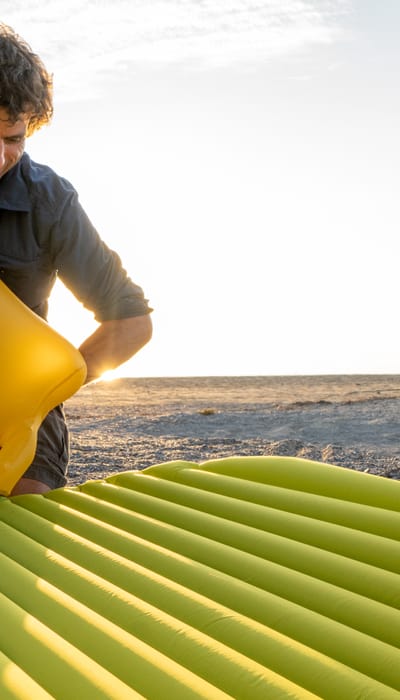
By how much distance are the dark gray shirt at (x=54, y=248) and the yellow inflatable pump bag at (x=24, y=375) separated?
0.22 m

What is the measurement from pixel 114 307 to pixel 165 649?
1.18m

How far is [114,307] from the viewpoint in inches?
80.4

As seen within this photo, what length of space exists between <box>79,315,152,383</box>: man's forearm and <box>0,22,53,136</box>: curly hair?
563 mm

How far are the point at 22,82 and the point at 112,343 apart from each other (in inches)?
27.9

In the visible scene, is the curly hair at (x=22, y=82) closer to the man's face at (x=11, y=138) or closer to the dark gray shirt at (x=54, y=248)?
the man's face at (x=11, y=138)

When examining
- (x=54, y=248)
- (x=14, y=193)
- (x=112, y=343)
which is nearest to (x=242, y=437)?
(x=112, y=343)

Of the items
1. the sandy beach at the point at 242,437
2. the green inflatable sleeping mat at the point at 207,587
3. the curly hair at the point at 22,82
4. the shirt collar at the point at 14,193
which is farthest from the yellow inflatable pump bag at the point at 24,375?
the sandy beach at the point at 242,437

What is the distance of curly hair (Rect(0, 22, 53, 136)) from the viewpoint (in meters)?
1.76

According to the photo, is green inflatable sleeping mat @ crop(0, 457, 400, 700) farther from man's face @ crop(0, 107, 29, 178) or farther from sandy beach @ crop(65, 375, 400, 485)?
sandy beach @ crop(65, 375, 400, 485)

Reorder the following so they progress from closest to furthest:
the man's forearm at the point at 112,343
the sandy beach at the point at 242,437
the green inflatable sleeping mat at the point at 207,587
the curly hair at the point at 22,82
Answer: the green inflatable sleeping mat at the point at 207,587 < the curly hair at the point at 22,82 < the man's forearm at the point at 112,343 < the sandy beach at the point at 242,437

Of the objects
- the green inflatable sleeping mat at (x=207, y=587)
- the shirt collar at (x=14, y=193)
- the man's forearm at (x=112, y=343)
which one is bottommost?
the green inflatable sleeping mat at (x=207, y=587)

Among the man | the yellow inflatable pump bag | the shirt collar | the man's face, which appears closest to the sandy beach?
the man

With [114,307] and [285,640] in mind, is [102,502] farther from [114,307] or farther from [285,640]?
Answer: [285,640]

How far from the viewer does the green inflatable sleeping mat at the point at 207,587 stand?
3.00 feet
